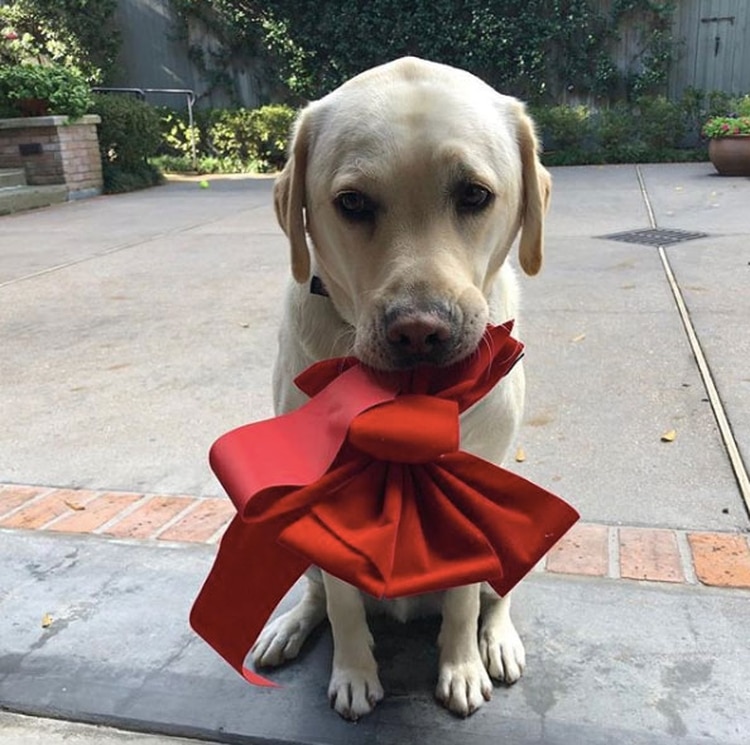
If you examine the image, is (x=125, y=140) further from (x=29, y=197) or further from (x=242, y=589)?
(x=242, y=589)

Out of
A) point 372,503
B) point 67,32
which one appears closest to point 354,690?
point 372,503

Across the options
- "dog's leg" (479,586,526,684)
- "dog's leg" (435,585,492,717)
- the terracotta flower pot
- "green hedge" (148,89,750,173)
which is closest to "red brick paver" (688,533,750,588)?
"dog's leg" (479,586,526,684)

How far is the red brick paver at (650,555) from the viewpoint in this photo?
7.62 feet

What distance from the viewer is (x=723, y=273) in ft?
18.4

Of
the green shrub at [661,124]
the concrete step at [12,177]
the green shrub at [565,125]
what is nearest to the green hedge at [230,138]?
the concrete step at [12,177]

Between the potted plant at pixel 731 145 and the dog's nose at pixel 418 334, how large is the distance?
1048cm

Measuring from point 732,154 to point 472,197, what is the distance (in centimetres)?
1038

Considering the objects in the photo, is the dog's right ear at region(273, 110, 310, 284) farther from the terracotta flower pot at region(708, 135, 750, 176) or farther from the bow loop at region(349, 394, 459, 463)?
the terracotta flower pot at region(708, 135, 750, 176)

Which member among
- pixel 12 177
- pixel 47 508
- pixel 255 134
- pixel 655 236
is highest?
pixel 255 134

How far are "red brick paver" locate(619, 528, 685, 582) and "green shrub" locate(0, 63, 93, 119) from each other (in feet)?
35.8

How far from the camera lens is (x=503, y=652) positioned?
200cm

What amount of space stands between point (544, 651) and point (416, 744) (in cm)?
44

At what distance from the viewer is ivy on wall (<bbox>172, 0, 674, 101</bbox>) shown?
14.6 metres

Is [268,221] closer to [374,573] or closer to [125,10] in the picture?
[374,573]
